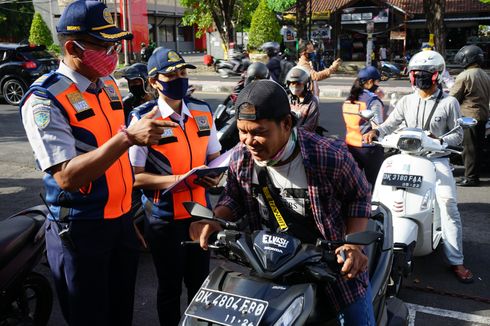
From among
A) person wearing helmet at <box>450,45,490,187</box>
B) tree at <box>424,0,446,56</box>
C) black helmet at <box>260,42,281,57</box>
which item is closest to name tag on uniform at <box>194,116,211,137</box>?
person wearing helmet at <box>450,45,490,187</box>

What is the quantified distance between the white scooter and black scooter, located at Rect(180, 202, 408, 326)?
6.80 ft

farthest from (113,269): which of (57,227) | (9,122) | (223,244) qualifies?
(9,122)

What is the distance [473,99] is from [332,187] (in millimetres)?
5292

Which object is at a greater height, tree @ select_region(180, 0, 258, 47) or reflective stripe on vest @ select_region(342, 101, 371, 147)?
tree @ select_region(180, 0, 258, 47)

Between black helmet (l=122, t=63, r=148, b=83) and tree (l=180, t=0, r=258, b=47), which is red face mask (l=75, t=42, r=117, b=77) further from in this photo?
tree (l=180, t=0, r=258, b=47)

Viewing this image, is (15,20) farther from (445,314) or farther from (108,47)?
(445,314)

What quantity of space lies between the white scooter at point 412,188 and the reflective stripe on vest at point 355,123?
1.18 m

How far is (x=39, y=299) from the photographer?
3441mm

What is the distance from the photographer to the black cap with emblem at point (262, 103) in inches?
76.7

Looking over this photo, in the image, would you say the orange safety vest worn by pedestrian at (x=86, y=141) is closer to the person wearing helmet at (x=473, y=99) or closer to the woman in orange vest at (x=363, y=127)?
the woman in orange vest at (x=363, y=127)

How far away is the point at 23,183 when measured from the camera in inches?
291

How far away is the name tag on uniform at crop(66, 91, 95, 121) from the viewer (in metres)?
→ 2.27

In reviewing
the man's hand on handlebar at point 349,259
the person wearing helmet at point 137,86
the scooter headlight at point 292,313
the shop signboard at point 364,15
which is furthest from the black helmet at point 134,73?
the shop signboard at point 364,15

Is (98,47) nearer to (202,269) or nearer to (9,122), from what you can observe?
(202,269)
